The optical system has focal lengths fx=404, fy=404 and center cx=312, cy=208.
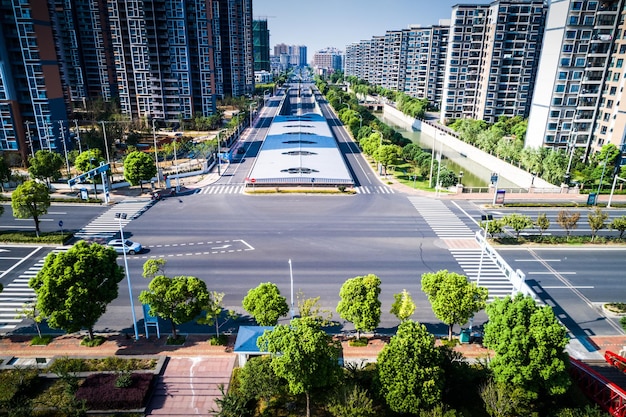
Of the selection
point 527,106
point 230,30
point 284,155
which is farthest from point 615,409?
point 230,30

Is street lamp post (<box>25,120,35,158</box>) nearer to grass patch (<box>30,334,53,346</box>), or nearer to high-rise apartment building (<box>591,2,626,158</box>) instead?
grass patch (<box>30,334,53,346</box>)

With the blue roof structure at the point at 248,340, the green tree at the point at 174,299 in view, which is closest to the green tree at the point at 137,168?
the green tree at the point at 174,299

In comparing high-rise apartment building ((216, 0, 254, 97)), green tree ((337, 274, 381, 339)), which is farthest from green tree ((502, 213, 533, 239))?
high-rise apartment building ((216, 0, 254, 97))

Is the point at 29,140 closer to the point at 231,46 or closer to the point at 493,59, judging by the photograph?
the point at 231,46

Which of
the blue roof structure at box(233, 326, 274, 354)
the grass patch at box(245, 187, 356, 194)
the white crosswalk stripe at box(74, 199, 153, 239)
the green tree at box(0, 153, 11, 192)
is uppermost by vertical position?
the green tree at box(0, 153, 11, 192)

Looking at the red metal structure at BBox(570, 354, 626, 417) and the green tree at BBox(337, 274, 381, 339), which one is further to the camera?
the green tree at BBox(337, 274, 381, 339)

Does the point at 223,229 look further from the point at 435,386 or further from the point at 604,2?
the point at 604,2
